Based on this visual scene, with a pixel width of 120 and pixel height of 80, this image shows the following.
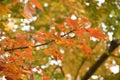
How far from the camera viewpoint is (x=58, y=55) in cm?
168

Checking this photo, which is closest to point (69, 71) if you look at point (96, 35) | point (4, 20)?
point (4, 20)

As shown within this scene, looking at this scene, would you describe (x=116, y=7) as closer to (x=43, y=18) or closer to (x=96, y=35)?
(x=96, y=35)

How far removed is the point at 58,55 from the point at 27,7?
57 centimetres

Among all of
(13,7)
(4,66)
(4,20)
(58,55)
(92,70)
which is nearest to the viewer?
(4,66)

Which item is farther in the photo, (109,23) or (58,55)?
(109,23)

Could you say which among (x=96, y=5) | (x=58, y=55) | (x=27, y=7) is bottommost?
(x=27, y=7)

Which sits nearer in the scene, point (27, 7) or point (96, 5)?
point (27, 7)

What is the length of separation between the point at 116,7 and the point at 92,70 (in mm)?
1218

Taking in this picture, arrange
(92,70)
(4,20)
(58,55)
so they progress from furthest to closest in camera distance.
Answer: (92,70)
(4,20)
(58,55)

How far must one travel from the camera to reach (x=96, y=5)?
8.01ft

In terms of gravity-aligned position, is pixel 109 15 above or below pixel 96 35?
above

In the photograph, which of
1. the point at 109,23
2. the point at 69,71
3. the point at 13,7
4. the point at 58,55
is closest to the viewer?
the point at 58,55

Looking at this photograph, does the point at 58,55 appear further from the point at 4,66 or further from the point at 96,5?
the point at 96,5

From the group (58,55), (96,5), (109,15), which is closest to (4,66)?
(58,55)
